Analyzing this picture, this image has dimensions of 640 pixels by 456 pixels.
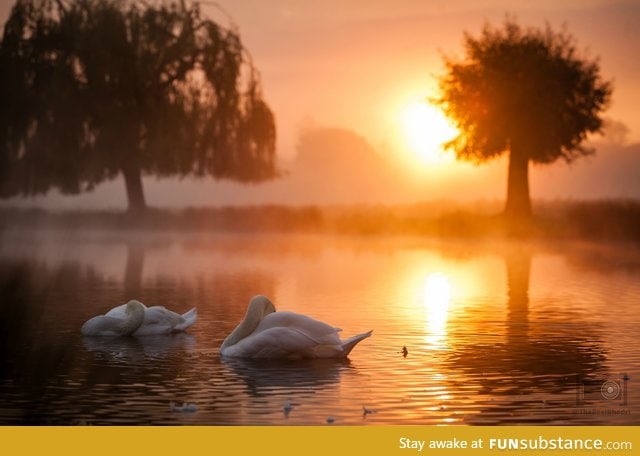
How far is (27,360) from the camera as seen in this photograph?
1377 cm

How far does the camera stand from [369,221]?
147 ft

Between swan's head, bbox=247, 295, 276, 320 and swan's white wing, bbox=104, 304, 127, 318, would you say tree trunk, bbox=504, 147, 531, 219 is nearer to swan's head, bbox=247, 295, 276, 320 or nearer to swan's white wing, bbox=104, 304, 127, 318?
swan's white wing, bbox=104, 304, 127, 318


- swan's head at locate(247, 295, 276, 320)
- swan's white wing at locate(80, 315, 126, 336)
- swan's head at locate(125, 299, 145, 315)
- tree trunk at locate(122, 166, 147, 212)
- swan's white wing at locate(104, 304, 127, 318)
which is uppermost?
tree trunk at locate(122, 166, 147, 212)

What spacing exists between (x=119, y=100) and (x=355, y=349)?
2885 cm

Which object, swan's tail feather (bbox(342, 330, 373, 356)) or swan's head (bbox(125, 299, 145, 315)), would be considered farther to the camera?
swan's head (bbox(125, 299, 145, 315))

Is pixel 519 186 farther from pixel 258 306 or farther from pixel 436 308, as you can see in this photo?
pixel 258 306

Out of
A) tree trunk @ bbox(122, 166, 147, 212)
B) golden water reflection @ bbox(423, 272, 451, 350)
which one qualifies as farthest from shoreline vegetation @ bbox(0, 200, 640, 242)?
golden water reflection @ bbox(423, 272, 451, 350)

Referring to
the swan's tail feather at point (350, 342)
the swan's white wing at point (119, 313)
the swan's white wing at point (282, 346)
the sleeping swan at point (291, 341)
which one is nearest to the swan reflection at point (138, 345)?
the swan's white wing at point (119, 313)

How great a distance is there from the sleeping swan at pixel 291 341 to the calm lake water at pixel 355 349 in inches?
7.0

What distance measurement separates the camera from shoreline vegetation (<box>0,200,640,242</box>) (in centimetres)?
3909

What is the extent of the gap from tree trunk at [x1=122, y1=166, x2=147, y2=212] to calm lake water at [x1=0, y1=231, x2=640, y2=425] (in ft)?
45.9

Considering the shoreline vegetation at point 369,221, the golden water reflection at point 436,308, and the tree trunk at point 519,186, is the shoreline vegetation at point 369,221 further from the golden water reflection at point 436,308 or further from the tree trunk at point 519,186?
the golden water reflection at point 436,308

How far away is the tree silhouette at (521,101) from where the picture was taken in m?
39.9
